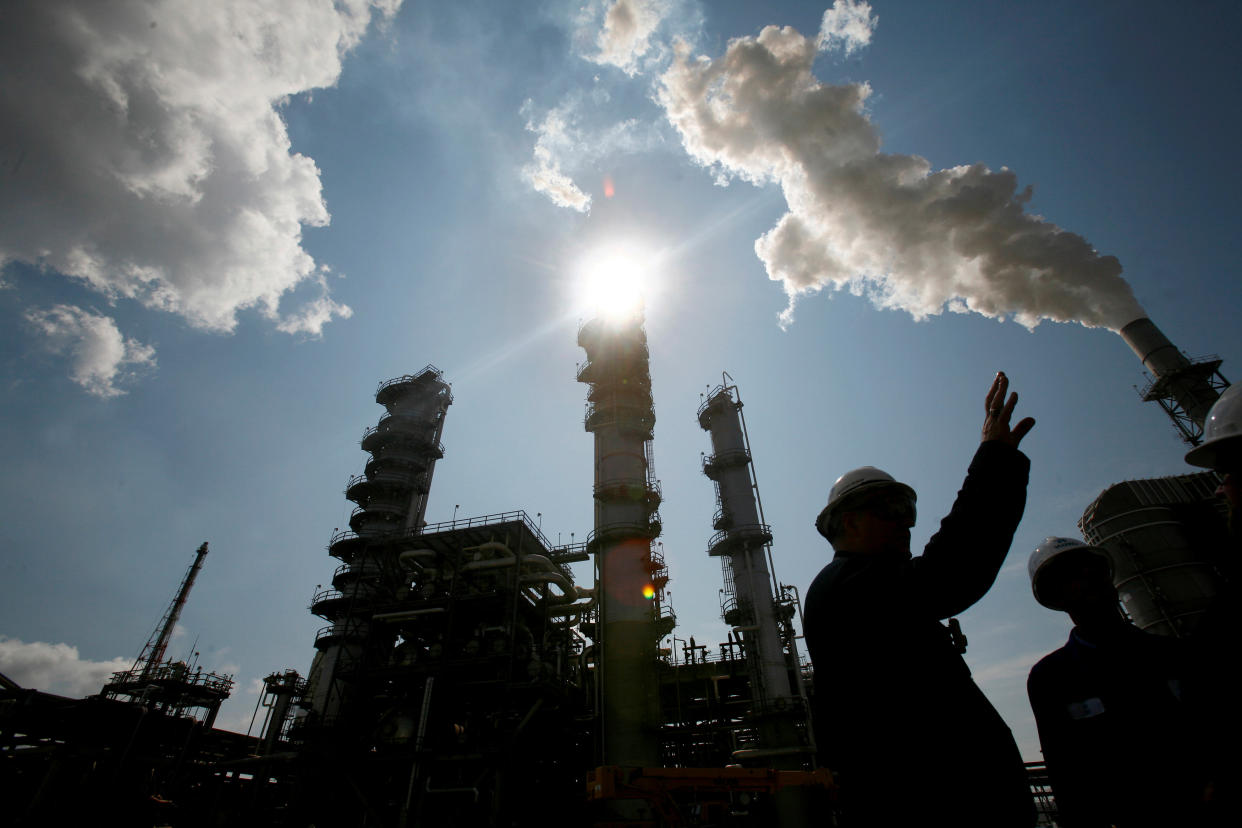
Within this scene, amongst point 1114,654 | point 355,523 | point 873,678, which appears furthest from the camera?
point 355,523

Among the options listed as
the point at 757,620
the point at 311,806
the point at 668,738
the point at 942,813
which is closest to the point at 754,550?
the point at 757,620

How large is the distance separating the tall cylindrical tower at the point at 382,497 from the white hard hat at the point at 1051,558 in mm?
28655

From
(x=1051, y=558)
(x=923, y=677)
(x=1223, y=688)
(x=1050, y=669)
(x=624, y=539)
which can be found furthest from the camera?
(x=624, y=539)

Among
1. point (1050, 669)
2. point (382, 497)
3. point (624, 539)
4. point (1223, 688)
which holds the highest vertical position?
point (382, 497)

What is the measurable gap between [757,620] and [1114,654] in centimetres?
2590

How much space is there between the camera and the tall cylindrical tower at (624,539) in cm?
2314

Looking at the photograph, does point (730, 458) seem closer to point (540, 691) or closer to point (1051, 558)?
point (540, 691)

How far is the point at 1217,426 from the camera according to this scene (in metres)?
2.69

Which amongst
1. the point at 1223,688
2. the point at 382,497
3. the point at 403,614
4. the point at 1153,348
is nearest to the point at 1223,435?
the point at 1223,688

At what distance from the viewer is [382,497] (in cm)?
3747

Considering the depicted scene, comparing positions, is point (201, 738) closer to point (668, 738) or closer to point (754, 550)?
point (668, 738)

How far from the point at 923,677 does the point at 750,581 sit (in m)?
28.3

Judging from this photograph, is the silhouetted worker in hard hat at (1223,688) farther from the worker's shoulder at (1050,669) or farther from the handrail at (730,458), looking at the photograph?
the handrail at (730,458)

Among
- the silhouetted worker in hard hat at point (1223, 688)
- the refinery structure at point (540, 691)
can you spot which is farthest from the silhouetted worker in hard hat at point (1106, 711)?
the refinery structure at point (540, 691)
